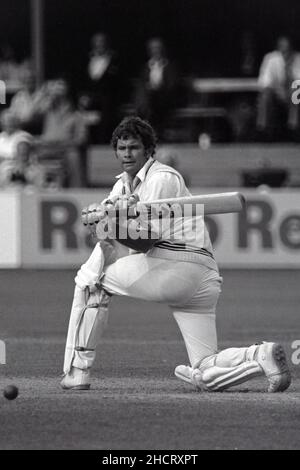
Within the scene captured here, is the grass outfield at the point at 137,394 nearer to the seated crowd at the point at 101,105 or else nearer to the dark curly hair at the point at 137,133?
the dark curly hair at the point at 137,133

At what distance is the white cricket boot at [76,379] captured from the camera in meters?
7.91

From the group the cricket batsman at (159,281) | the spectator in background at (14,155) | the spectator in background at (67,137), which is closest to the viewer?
the cricket batsman at (159,281)

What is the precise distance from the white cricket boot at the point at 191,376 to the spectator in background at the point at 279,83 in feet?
39.0

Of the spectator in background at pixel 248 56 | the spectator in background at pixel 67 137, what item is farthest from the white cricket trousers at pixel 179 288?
the spectator in background at pixel 248 56

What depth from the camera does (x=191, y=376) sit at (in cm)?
794

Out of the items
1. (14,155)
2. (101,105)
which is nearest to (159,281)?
(14,155)

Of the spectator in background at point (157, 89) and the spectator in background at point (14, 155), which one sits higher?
the spectator in background at point (157, 89)

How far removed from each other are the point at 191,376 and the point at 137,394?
36 centimetres

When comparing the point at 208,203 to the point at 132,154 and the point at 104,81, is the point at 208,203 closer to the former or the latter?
the point at 132,154

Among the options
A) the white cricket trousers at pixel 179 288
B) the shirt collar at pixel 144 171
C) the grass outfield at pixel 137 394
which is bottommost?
the grass outfield at pixel 137 394

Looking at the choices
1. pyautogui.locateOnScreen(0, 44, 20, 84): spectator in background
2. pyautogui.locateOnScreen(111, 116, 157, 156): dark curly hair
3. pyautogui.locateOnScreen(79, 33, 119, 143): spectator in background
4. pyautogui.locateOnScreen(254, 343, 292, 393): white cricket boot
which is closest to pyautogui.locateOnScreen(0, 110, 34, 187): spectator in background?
pyautogui.locateOnScreen(79, 33, 119, 143): spectator in background

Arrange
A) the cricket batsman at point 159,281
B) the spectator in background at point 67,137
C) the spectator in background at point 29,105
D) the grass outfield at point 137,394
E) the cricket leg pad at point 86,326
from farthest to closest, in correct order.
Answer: the spectator in background at point 29,105 → the spectator in background at point 67,137 → the cricket leg pad at point 86,326 → the cricket batsman at point 159,281 → the grass outfield at point 137,394

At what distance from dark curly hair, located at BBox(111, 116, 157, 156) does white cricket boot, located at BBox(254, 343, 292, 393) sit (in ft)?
4.56
